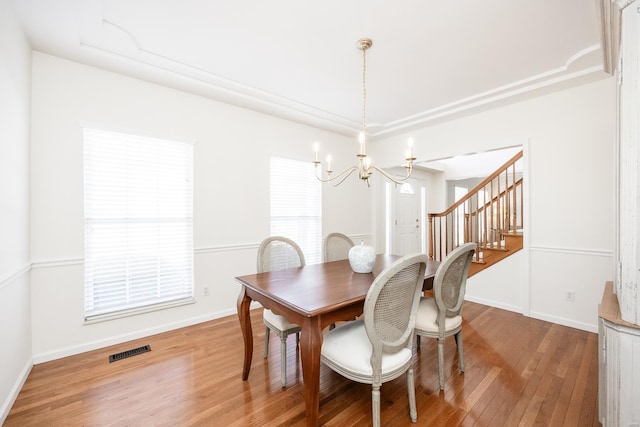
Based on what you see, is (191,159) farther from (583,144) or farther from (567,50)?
(583,144)

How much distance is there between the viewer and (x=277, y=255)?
2549 millimetres

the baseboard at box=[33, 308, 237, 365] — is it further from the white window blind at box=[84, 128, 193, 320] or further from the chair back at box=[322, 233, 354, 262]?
the chair back at box=[322, 233, 354, 262]

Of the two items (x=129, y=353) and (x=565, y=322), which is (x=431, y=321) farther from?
(x=129, y=353)

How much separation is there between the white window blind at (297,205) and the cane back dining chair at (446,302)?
2.25 meters

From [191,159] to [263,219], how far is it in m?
1.14

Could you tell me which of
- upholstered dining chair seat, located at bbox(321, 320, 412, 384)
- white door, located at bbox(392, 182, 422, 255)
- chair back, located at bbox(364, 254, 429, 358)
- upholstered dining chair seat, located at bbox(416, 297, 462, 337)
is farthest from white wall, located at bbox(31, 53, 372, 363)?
white door, located at bbox(392, 182, 422, 255)

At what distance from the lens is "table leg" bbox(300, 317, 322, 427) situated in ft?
4.75

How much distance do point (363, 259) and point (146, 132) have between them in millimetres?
2537

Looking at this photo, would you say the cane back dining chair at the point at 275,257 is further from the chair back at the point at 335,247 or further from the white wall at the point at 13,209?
the white wall at the point at 13,209

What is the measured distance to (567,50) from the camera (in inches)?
93.2

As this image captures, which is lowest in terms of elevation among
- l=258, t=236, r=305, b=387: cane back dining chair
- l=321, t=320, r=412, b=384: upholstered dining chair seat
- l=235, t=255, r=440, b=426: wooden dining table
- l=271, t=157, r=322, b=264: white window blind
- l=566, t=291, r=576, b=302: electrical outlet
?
l=566, t=291, r=576, b=302: electrical outlet

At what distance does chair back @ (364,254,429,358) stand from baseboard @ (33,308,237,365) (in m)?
2.41

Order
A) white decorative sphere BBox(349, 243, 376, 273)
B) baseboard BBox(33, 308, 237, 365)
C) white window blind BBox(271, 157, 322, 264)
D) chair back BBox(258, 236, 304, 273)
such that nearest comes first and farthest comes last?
white decorative sphere BBox(349, 243, 376, 273) < baseboard BBox(33, 308, 237, 365) < chair back BBox(258, 236, 304, 273) < white window blind BBox(271, 157, 322, 264)

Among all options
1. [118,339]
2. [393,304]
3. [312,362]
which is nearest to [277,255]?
[312,362]
